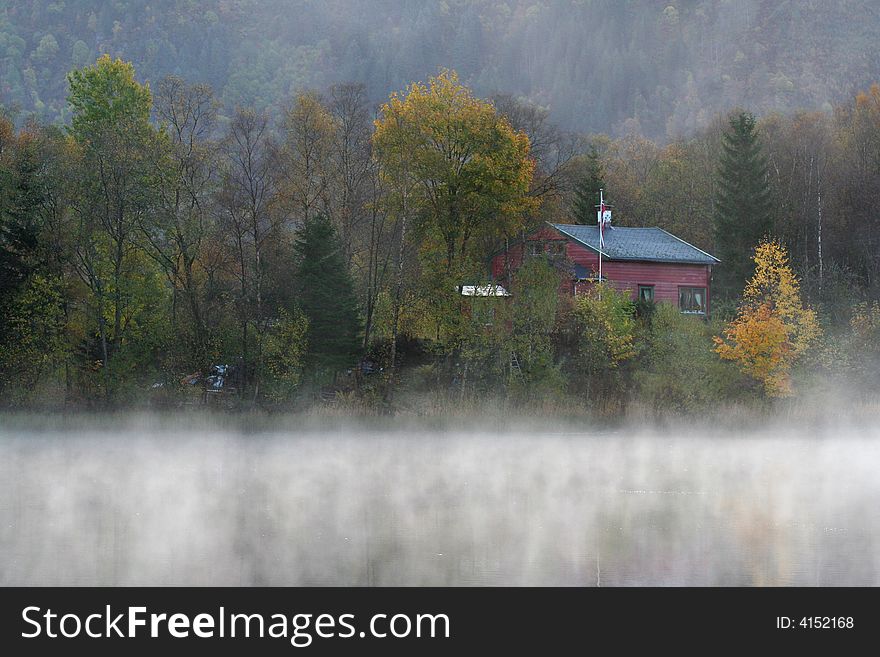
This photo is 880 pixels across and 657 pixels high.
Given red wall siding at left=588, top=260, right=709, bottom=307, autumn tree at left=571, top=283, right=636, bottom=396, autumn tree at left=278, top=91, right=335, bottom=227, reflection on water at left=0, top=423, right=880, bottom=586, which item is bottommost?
reflection on water at left=0, top=423, right=880, bottom=586

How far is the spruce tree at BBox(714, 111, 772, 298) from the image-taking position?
6775 centimetres

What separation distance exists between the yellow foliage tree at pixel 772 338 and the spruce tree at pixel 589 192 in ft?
83.9

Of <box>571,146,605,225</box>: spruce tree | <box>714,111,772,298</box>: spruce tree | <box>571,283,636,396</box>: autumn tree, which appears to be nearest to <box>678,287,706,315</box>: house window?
<box>714,111,772,298</box>: spruce tree

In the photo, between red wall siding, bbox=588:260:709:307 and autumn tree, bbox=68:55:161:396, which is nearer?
autumn tree, bbox=68:55:161:396

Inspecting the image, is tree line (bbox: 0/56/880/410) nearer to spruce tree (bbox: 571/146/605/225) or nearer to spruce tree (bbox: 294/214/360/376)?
spruce tree (bbox: 294/214/360/376)

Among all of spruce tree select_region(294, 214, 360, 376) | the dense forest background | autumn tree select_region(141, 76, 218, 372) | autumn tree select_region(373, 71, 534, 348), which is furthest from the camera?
the dense forest background

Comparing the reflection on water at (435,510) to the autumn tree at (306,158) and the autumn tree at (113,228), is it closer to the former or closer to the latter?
the autumn tree at (113,228)

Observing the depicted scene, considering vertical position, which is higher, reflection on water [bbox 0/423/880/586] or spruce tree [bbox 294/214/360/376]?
spruce tree [bbox 294/214/360/376]

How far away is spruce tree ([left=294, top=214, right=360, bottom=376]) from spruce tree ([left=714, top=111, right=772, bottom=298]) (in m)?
27.5

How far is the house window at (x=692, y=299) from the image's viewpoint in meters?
63.7

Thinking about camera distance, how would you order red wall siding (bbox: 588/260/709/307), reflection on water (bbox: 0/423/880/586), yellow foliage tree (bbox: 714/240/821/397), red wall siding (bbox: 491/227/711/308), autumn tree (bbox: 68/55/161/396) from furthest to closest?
1. red wall siding (bbox: 588/260/709/307)
2. red wall siding (bbox: 491/227/711/308)
3. yellow foliage tree (bbox: 714/240/821/397)
4. autumn tree (bbox: 68/55/161/396)
5. reflection on water (bbox: 0/423/880/586)

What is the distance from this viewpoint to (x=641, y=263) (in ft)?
205

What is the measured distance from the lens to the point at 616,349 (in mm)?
48062
